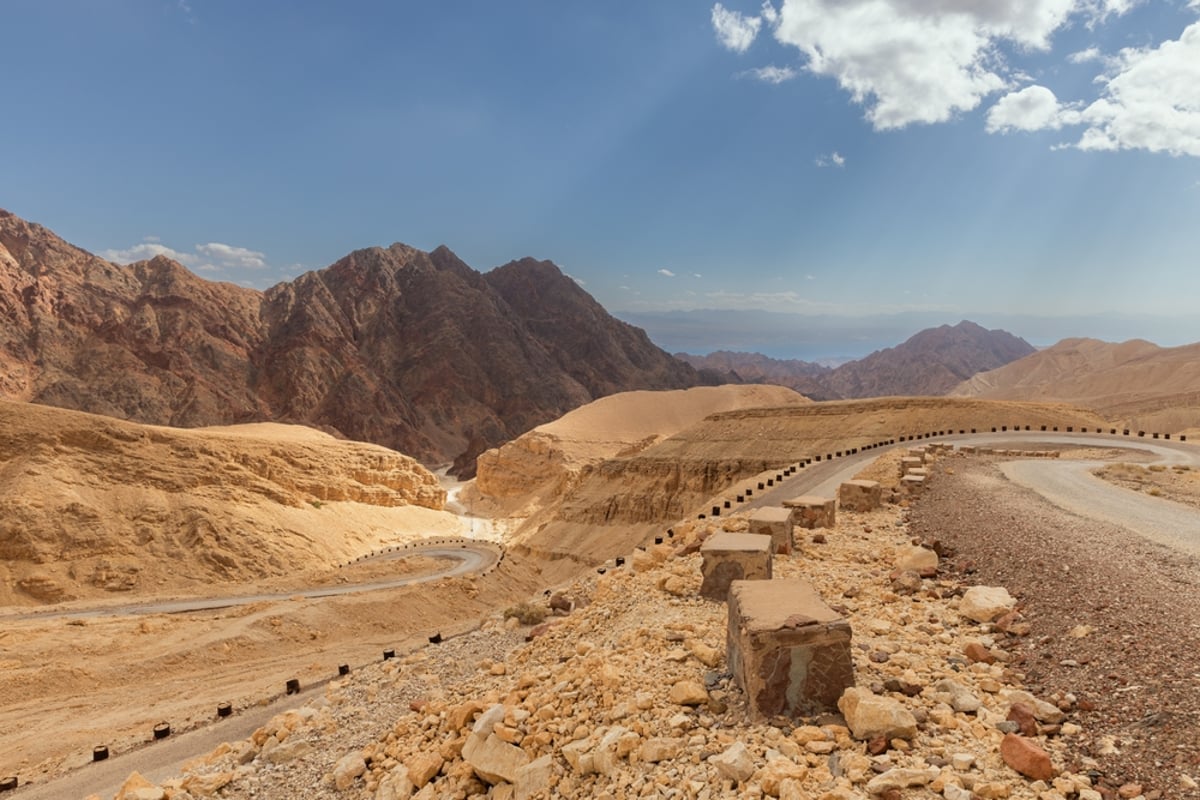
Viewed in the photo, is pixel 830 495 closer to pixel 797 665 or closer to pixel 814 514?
pixel 814 514

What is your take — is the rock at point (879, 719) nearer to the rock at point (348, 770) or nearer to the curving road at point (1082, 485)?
the rock at point (348, 770)

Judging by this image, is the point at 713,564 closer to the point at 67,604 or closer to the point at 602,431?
the point at 67,604

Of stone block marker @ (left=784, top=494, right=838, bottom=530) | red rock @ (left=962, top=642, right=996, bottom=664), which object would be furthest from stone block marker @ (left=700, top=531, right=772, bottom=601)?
stone block marker @ (left=784, top=494, right=838, bottom=530)

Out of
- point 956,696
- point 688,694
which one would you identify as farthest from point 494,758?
point 956,696

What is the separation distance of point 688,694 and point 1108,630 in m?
3.55

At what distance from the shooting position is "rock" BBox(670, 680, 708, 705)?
15.6 ft

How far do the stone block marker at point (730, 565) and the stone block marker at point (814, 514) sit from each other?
4049mm

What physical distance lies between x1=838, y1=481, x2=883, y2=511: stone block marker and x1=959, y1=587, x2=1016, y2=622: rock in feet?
22.0

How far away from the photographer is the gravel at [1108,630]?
12.0ft

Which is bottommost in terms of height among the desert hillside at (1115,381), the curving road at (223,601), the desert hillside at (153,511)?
the curving road at (223,601)

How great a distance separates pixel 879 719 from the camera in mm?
4039

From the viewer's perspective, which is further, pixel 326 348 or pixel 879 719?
pixel 326 348

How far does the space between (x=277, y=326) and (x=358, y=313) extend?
2045 cm

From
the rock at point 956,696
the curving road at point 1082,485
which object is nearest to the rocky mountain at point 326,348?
the curving road at point 1082,485
